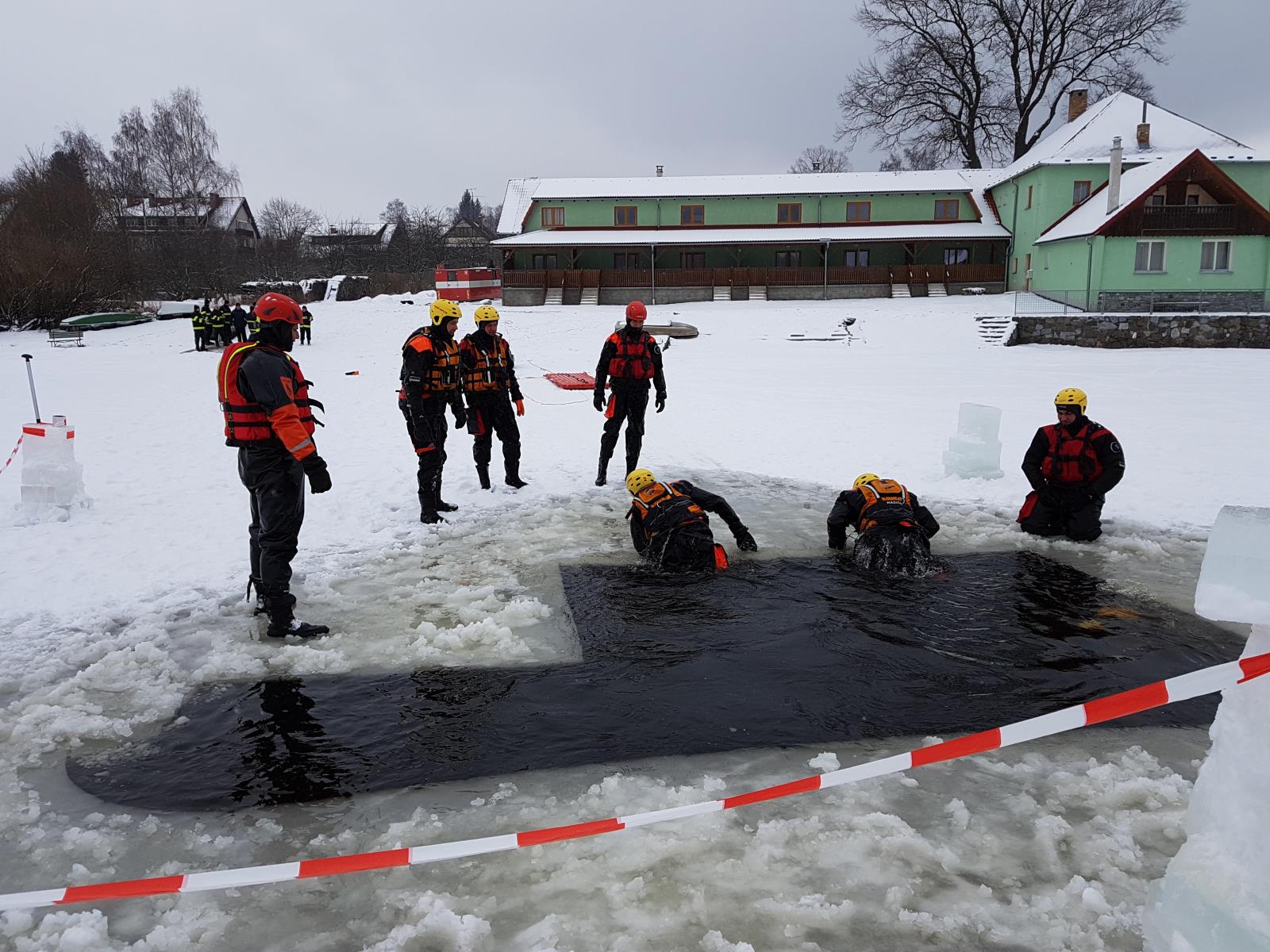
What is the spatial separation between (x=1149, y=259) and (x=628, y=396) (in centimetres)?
2979

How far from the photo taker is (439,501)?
853cm

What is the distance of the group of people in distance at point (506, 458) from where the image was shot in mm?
5324

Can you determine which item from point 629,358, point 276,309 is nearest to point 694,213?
point 629,358

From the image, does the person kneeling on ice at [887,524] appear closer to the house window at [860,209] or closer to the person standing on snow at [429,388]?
the person standing on snow at [429,388]

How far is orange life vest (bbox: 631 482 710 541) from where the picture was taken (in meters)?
6.72

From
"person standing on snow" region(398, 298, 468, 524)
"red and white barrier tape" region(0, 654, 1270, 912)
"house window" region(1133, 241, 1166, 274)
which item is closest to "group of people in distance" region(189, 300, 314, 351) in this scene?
"person standing on snow" region(398, 298, 468, 524)

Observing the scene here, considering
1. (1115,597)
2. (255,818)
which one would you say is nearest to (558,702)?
(255,818)

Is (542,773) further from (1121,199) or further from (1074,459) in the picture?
(1121,199)

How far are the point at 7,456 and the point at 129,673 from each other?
25.8 ft

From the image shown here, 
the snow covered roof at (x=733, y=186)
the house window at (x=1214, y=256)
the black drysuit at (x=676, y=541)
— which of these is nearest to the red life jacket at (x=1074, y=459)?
the black drysuit at (x=676, y=541)

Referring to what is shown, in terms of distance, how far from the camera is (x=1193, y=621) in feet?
19.1

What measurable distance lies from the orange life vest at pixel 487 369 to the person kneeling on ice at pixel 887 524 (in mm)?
3955

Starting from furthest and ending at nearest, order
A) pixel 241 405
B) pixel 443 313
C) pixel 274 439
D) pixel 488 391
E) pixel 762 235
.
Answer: pixel 762 235
pixel 488 391
pixel 443 313
pixel 274 439
pixel 241 405

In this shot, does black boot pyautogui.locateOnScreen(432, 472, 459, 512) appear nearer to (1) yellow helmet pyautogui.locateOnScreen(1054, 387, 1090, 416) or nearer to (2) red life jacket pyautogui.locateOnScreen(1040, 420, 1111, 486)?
(2) red life jacket pyautogui.locateOnScreen(1040, 420, 1111, 486)
